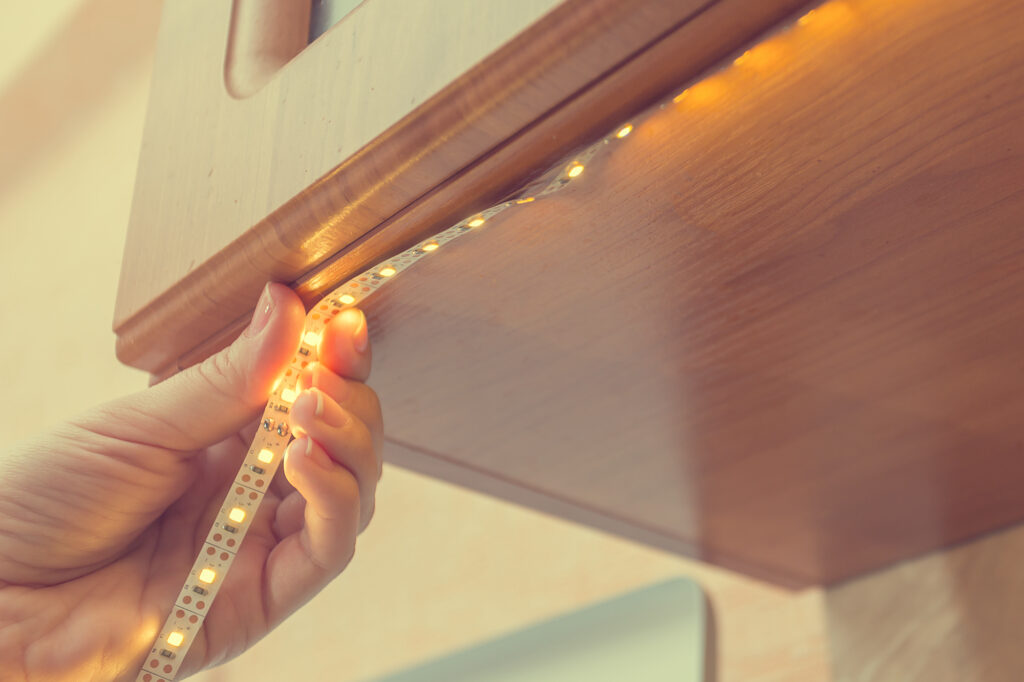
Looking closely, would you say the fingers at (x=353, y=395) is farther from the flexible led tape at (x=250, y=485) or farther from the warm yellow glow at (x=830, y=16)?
the warm yellow glow at (x=830, y=16)

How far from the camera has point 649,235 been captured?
0.34m

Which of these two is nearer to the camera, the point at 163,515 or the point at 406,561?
the point at 163,515

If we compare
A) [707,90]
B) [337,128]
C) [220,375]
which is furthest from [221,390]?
[707,90]

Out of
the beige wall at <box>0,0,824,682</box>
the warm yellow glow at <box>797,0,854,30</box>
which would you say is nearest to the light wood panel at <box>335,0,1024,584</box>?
the warm yellow glow at <box>797,0,854,30</box>

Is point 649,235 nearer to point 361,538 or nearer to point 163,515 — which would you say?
point 163,515

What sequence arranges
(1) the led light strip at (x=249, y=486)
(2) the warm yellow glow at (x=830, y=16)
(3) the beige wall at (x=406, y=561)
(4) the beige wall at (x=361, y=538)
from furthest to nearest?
(4) the beige wall at (x=361, y=538)
(3) the beige wall at (x=406, y=561)
(1) the led light strip at (x=249, y=486)
(2) the warm yellow glow at (x=830, y=16)

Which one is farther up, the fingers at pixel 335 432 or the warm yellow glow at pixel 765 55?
the warm yellow glow at pixel 765 55

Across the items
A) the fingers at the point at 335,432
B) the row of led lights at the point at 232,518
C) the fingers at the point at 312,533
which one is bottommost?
the row of led lights at the point at 232,518

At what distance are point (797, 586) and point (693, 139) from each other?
0.40 m

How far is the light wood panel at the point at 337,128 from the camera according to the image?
0.94ft

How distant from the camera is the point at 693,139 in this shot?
1.00ft

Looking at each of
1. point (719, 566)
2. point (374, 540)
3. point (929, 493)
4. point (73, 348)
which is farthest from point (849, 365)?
point (73, 348)

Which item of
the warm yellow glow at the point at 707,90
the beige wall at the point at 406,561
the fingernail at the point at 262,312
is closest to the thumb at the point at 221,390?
the fingernail at the point at 262,312

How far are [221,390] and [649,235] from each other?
0.18m
